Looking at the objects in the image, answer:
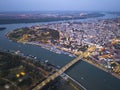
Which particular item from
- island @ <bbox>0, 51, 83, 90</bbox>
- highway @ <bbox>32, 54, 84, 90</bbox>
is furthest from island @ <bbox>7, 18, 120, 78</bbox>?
island @ <bbox>0, 51, 83, 90</bbox>

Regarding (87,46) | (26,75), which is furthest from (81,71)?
(87,46)

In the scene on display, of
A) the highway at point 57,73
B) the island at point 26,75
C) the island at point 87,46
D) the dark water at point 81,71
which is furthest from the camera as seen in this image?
the island at point 87,46

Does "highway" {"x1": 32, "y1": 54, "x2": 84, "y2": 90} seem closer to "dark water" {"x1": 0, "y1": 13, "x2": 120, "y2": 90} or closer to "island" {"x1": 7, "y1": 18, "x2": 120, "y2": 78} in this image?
"dark water" {"x1": 0, "y1": 13, "x2": 120, "y2": 90}

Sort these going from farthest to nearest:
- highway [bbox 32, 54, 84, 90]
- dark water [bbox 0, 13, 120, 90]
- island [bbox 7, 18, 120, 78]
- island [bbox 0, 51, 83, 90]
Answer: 1. island [bbox 7, 18, 120, 78]
2. dark water [bbox 0, 13, 120, 90]
3. highway [bbox 32, 54, 84, 90]
4. island [bbox 0, 51, 83, 90]

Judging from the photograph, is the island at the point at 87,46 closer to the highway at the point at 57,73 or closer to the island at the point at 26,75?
the highway at the point at 57,73

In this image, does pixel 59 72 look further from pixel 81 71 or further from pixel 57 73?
pixel 81 71

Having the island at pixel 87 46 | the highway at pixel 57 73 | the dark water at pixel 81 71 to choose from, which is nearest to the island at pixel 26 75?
the highway at pixel 57 73

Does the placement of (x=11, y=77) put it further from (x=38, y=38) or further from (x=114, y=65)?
(x=38, y=38)

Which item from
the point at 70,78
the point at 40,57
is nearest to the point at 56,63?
the point at 40,57

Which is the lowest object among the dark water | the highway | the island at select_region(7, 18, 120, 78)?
the island at select_region(7, 18, 120, 78)
